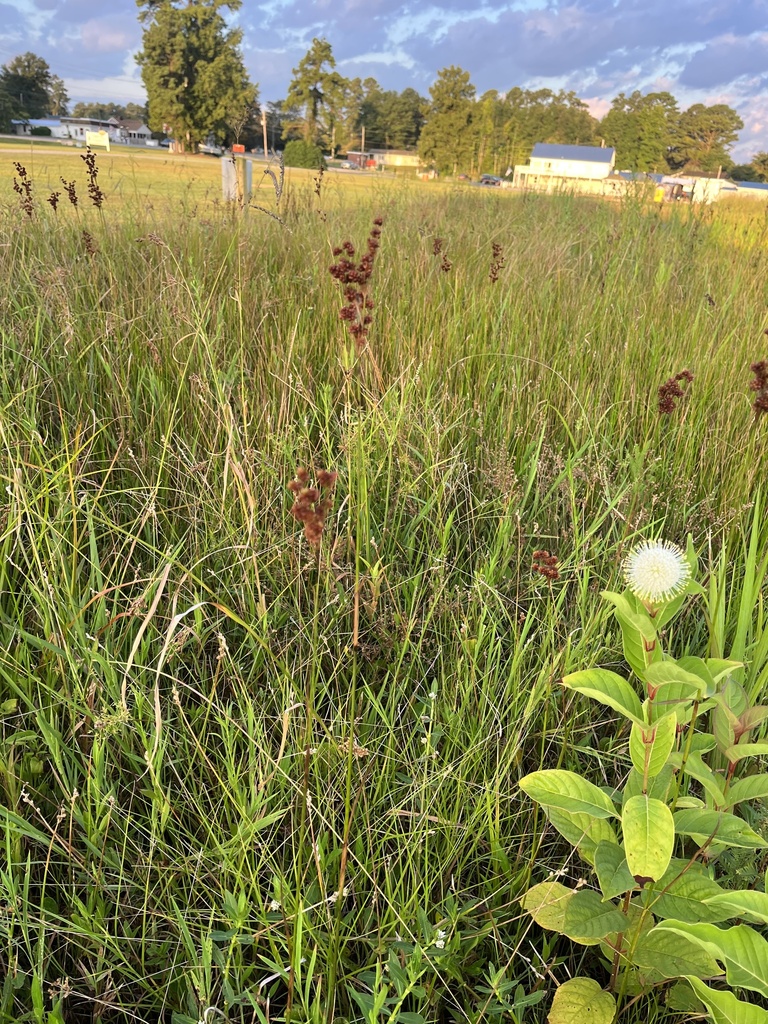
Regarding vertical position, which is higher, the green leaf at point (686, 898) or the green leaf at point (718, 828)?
the green leaf at point (718, 828)

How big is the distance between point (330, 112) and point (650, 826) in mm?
71782

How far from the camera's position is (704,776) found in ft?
2.92

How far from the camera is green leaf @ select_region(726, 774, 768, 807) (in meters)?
0.86

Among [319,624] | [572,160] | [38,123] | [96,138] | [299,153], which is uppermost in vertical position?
[572,160]

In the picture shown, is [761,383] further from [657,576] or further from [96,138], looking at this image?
[96,138]

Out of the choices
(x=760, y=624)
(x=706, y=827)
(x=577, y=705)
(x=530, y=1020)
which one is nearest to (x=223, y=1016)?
(x=530, y=1020)

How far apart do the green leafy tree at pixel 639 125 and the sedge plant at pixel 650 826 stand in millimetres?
34394

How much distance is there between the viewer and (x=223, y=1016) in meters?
0.82

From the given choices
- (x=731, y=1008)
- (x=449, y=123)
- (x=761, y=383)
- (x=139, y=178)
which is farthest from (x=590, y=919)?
(x=449, y=123)

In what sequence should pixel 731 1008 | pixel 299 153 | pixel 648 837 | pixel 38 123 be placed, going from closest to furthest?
pixel 731 1008, pixel 648 837, pixel 299 153, pixel 38 123

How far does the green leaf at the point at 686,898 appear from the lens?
31.2 inches

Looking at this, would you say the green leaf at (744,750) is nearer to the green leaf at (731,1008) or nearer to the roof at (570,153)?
A: the green leaf at (731,1008)

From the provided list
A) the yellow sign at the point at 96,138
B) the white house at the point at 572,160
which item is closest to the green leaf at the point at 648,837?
the yellow sign at the point at 96,138

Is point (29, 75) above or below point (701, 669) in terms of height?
above
